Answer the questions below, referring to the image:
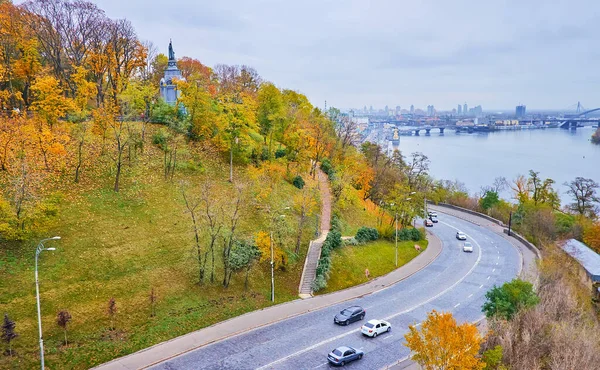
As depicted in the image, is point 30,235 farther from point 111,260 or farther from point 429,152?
point 429,152

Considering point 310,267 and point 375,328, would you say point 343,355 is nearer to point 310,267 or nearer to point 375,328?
point 375,328

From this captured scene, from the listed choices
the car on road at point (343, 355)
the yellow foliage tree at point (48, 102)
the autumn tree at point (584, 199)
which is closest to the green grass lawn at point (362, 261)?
the car on road at point (343, 355)

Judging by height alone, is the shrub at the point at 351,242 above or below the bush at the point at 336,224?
A: below

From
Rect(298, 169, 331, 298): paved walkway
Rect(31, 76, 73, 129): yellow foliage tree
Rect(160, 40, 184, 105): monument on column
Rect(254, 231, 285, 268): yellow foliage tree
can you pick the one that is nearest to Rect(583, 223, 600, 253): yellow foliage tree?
Rect(298, 169, 331, 298): paved walkway

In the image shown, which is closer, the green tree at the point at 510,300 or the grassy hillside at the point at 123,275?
the grassy hillside at the point at 123,275

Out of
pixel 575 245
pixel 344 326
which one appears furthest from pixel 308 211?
pixel 575 245

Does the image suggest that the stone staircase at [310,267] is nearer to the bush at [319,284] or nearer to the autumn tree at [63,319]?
the bush at [319,284]
